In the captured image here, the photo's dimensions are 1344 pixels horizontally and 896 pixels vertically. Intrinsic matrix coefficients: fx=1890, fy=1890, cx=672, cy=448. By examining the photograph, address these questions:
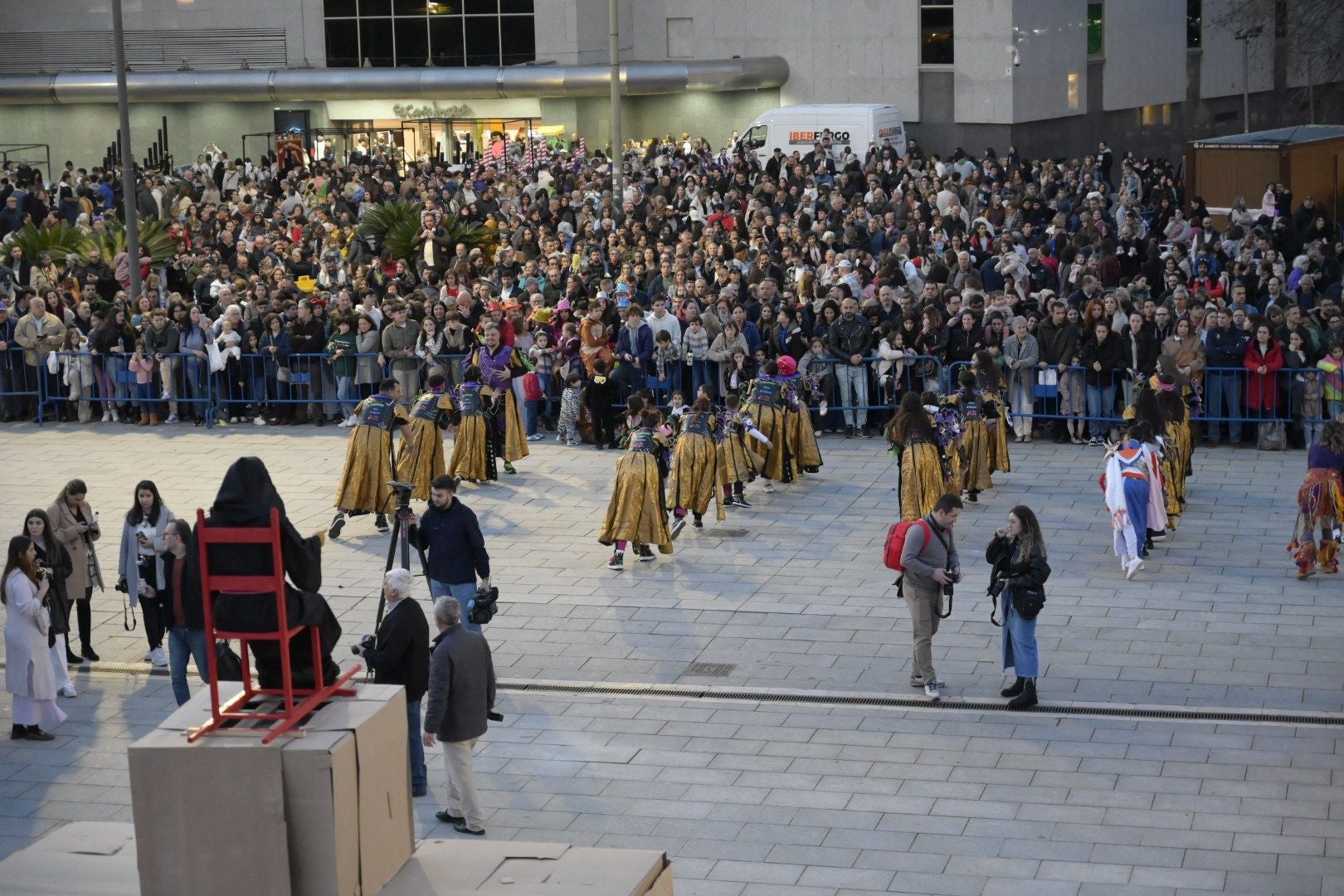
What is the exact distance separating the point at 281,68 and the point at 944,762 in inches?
1374

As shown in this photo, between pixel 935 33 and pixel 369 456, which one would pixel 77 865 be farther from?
pixel 935 33

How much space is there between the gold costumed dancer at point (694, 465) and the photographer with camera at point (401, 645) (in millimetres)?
6482

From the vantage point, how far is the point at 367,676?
1241cm

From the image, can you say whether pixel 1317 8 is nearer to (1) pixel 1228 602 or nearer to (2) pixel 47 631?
(1) pixel 1228 602

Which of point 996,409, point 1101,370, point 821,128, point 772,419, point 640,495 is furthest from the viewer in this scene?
point 821,128

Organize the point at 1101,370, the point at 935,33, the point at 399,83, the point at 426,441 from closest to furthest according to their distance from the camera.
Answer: the point at 426,441
the point at 1101,370
the point at 935,33
the point at 399,83

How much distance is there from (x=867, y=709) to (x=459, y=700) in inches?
129

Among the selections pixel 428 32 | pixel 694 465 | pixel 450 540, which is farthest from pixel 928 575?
pixel 428 32

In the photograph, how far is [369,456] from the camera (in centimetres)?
1772

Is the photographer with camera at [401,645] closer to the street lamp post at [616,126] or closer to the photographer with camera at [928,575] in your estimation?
the photographer with camera at [928,575]

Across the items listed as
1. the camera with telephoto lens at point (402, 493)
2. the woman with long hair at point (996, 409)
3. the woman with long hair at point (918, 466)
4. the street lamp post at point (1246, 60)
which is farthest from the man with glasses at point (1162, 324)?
the street lamp post at point (1246, 60)

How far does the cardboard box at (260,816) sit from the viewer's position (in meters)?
6.48

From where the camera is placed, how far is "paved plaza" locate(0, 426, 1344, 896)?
410 inches

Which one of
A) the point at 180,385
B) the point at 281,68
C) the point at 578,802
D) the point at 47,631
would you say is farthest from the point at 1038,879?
the point at 281,68
